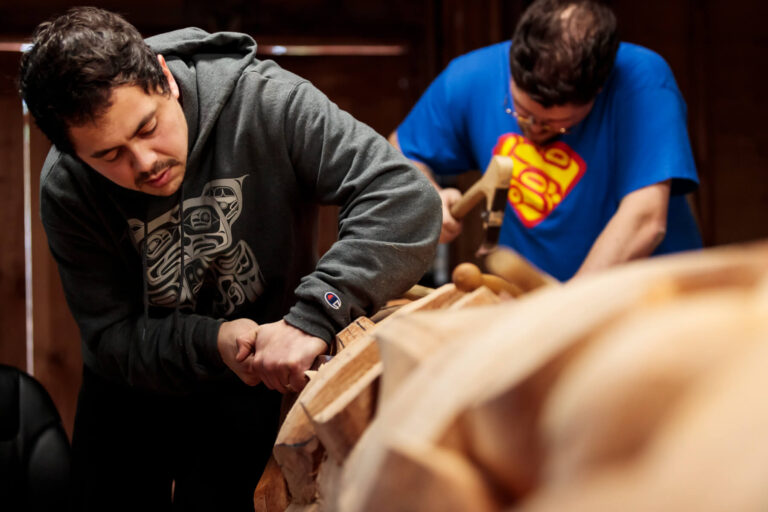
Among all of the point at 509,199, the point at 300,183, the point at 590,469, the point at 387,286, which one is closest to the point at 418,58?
the point at 509,199

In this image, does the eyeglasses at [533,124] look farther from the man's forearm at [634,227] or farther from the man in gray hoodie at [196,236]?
the man in gray hoodie at [196,236]

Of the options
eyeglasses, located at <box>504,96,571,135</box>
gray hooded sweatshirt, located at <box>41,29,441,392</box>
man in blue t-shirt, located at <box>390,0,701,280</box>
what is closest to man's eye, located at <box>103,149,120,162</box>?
gray hooded sweatshirt, located at <box>41,29,441,392</box>

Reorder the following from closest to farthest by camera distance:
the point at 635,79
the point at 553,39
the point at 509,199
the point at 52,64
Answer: the point at 52,64 → the point at 553,39 → the point at 635,79 → the point at 509,199

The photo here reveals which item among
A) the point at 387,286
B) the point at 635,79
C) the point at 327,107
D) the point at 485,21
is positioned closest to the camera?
the point at 387,286

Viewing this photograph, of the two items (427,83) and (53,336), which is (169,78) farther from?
(53,336)

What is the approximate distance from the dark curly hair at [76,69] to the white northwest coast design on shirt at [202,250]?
24cm

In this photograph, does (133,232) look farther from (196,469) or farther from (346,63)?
(346,63)

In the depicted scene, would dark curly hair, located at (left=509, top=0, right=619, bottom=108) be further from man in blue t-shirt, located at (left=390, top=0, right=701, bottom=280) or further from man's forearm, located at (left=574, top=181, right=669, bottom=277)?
man's forearm, located at (left=574, top=181, right=669, bottom=277)

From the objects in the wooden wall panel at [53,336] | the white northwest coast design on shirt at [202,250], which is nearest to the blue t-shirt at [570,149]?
the white northwest coast design on shirt at [202,250]

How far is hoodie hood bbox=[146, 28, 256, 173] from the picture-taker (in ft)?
4.56

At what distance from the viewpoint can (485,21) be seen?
346 centimetres

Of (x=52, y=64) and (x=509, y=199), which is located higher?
(x=52, y=64)

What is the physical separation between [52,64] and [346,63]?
99.8 inches

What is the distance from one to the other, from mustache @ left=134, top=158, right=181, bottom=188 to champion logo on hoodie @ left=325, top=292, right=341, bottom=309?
0.36 metres
